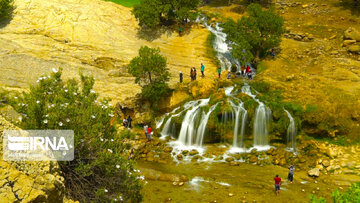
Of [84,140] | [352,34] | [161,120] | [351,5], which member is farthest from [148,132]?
[351,5]

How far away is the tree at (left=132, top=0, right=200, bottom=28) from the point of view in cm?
4394

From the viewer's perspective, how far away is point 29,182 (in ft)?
25.8

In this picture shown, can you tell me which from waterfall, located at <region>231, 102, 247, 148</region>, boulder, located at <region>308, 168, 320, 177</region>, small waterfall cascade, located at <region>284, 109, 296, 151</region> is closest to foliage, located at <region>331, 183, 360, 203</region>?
boulder, located at <region>308, 168, 320, 177</region>

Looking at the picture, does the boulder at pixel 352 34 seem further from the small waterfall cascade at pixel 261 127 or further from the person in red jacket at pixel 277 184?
the person in red jacket at pixel 277 184

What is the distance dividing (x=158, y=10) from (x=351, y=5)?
30.4 m

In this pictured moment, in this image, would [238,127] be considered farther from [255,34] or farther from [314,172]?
[255,34]

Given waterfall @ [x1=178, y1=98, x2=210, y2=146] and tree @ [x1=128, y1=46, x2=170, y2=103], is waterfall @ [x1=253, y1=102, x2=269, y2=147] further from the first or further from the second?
tree @ [x1=128, y1=46, x2=170, y2=103]

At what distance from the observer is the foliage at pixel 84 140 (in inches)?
476

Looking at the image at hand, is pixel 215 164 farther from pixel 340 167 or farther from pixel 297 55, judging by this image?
pixel 297 55

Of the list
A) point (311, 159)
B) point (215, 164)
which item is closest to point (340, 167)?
point (311, 159)

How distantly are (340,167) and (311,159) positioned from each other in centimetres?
212

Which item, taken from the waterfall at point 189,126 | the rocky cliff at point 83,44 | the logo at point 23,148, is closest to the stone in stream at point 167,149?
the waterfall at point 189,126

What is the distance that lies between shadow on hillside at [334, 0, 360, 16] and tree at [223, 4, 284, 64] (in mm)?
15657

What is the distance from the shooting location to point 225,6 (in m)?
56.2
